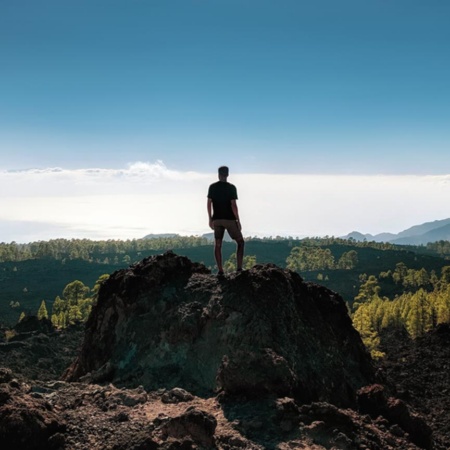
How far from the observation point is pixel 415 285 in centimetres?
10962

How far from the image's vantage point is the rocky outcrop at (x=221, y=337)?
9.92 m

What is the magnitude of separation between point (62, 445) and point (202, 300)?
548cm

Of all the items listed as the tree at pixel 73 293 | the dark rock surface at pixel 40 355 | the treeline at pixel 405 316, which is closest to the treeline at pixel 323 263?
the treeline at pixel 405 316

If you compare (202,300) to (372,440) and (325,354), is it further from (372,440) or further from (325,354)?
(372,440)

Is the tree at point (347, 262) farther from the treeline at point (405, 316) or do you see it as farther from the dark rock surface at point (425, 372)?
the dark rock surface at point (425, 372)

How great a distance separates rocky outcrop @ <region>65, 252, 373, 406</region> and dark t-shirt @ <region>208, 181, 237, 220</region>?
4.94 ft

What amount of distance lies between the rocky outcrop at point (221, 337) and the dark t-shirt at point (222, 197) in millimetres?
1507

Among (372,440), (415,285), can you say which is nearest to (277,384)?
(372,440)

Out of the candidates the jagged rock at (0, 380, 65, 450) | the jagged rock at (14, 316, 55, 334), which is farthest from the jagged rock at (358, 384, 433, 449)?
the jagged rock at (14, 316, 55, 334)

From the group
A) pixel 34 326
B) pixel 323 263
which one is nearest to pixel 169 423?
pixel 34 326

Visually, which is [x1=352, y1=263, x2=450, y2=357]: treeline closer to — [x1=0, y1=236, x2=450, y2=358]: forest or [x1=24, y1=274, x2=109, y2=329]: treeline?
[x1=0, y1=236, x2=450, y2=358]: forest

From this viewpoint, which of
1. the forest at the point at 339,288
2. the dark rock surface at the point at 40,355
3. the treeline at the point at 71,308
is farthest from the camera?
the treeline at the point at 71,308

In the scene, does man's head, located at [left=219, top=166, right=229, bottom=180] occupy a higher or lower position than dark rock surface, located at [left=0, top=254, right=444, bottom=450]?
higher

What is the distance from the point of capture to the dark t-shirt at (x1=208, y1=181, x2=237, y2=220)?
479 inches
